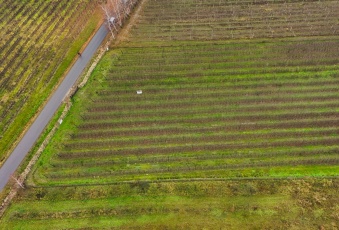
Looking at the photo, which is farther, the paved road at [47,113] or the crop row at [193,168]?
the paved road at [47,113]

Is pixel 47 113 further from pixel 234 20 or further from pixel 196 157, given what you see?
pixel 234 20

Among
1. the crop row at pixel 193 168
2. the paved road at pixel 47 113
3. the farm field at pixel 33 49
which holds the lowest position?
the crop row at pixel 193 168

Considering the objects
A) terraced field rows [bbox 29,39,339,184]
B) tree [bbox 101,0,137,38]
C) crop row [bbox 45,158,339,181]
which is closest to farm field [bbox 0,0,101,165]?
tree [bbox 101,0,137,38]

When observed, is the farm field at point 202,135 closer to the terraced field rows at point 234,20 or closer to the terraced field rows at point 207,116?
the terraced field rows at point 207,116

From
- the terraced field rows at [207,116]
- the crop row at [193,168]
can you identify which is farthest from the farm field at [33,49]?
the crop row at [193,168]

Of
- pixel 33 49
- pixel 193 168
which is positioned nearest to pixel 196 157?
pixel 193 168

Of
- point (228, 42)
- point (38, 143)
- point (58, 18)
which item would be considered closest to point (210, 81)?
point (228, 42)

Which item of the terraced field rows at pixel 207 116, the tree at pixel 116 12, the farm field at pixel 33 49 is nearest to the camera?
the terraced field rows at pixel 207 116
